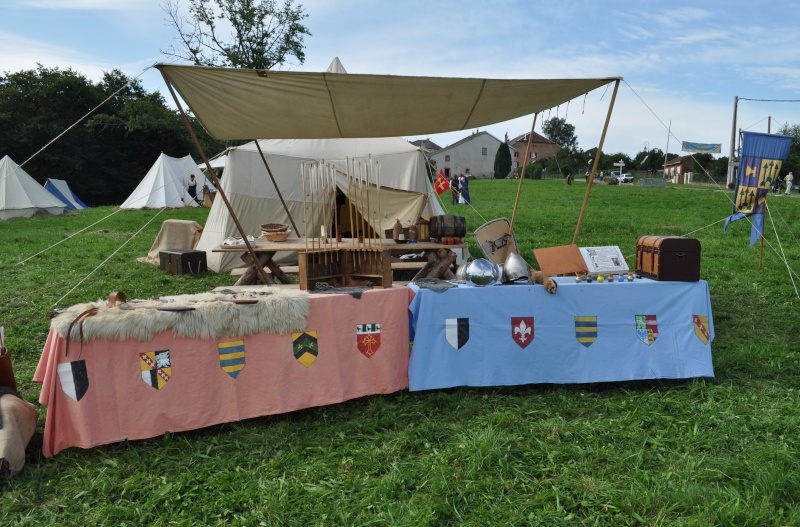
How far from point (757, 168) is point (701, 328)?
276 cm

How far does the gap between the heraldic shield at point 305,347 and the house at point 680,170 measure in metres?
29.0

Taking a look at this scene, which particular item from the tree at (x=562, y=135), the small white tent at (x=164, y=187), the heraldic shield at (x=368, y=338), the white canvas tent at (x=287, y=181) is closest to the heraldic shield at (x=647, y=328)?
the heraldic shield at (x=368, y=338)

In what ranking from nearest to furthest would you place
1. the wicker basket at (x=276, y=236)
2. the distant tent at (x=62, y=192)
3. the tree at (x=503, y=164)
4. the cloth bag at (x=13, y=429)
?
1. the cloth bag at (x=13, y=429)
2. the wicker basket at (x=276, y=236)
3. the distant tent at (x=62, y=192)
4. the tree at (x=503, y=164)

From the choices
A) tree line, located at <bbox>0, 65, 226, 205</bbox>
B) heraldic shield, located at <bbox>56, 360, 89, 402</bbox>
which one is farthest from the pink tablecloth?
tree line, located at <bbox>0, 65, 226, 205</bbox>

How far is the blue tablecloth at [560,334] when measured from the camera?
3119 millimetres

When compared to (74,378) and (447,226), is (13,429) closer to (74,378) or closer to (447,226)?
(74,378)

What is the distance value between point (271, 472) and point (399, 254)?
4.71m

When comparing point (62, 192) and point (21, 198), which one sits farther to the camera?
point (62, 192)

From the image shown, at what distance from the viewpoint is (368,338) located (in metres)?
3.03

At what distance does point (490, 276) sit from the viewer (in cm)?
323

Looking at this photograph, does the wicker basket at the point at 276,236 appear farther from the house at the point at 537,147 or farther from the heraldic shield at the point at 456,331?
the house at the point at 537,147

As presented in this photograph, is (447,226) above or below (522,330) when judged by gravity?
above

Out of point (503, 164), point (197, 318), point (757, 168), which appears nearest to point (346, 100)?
point (197, 318)

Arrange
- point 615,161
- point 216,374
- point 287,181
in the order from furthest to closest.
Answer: point 615,161 → point 287,181 → point 216,374
